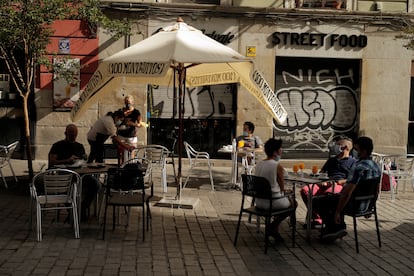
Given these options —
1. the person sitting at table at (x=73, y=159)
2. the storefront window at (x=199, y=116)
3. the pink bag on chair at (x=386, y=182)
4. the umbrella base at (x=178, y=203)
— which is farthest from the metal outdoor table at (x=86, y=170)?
the storefront window at (x=199, y=116)

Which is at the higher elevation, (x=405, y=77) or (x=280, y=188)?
(x=405, y=77)

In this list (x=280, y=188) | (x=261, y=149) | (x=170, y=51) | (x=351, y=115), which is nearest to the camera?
(x=280, y=188)

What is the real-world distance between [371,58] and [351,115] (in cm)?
157

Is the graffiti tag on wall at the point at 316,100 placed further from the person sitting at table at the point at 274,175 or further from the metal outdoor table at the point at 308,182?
the person sitting at table at the point at 274,175

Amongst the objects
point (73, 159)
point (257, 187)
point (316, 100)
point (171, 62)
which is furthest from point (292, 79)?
point (257, 187)

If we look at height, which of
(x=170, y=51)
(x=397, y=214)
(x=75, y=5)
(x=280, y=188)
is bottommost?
(x=397, y=214)

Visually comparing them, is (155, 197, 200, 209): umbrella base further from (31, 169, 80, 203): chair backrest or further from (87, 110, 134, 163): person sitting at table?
(31, 169, 80, 203): chair backrest

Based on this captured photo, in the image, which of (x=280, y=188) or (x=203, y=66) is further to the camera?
(x=203, y=66)

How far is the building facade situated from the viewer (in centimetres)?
1330

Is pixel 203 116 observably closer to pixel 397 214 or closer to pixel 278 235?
pixel 397 214

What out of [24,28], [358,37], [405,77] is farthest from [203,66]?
[405,77]

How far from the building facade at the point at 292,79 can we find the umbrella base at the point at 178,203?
5.01 m

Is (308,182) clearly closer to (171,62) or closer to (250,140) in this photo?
(171,62)

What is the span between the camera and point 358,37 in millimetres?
13859
